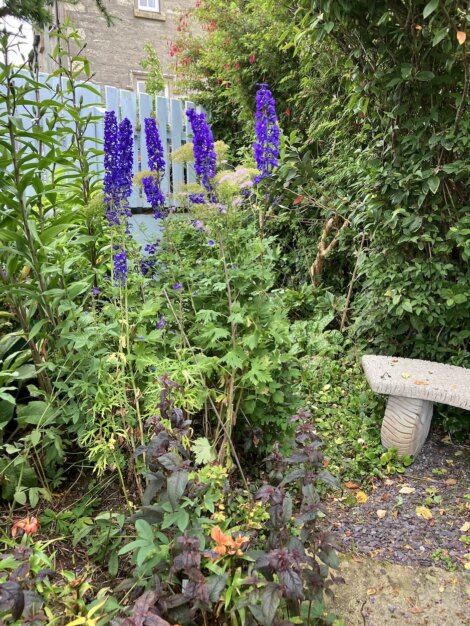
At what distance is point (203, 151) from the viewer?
1872mm

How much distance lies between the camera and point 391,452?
2.47m

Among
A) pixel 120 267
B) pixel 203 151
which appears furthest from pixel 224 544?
pixel 203 151

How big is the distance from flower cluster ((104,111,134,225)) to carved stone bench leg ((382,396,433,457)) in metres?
1.71

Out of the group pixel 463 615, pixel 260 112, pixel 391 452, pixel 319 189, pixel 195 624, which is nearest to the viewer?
pixel 195 624

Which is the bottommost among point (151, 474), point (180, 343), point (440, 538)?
point (440, 538)

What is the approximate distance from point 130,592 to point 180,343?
94 centimetres

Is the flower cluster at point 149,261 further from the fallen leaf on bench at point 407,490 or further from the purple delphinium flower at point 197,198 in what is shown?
the fallen leaf on bench at point 407,490

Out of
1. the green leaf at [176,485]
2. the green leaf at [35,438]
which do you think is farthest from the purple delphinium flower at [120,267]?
the green leaf at [176,485]

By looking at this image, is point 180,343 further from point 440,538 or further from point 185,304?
point 440,538

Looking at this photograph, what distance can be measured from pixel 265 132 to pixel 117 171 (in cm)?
71

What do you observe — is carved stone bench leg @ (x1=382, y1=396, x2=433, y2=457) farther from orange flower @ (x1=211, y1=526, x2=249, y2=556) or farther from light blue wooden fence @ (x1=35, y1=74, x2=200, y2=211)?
light blue wooden fence @ (x1=35, y1=74, x2=200, y2=211)

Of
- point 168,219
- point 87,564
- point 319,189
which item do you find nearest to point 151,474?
point 87,564

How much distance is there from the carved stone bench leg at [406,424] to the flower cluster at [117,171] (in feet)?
5.60

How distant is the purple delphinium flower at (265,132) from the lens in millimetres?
2104
